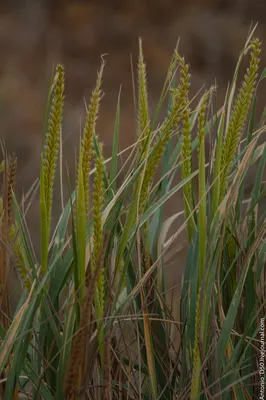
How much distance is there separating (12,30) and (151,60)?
1.28 ft

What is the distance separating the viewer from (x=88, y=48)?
2.37m

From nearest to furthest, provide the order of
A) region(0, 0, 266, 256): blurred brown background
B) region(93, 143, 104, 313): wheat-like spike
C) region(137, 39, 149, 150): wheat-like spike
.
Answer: region(93, 143, 104, 313): wheat-like spike < region(137, 39, 149, 150): wheat-like spike < region(0, 0, 266, 256): blurred brown background

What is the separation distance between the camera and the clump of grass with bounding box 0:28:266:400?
1.39 ft

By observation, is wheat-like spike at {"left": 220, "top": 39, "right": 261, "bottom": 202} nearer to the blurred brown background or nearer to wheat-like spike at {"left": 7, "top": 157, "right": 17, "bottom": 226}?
wheat-like spike at {"left": 7, "top": 157, "right": 17, "bottom": 226}

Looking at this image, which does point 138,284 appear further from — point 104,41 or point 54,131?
point 104,41

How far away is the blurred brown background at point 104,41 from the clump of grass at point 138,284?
1707 mm

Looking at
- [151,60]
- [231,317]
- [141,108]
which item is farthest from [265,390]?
[151,60]

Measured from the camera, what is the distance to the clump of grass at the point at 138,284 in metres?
0.42

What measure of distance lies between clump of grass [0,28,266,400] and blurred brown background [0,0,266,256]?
5.60 feet

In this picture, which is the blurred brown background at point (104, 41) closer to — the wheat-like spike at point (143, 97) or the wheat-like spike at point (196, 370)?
the wheat-like spike at point (143, 97)

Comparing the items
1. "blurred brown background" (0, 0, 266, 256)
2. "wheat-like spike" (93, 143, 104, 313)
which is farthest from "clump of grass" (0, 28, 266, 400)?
"blurred brown background" (0, 0, 266, 256)

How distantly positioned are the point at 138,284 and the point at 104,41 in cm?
199

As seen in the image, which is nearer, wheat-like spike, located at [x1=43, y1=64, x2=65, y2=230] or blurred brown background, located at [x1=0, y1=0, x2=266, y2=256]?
wheat-like spike, located at [x1=43, y1=64, x2=65, y2=230]

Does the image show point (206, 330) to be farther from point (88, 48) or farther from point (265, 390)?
point (88, 48)
